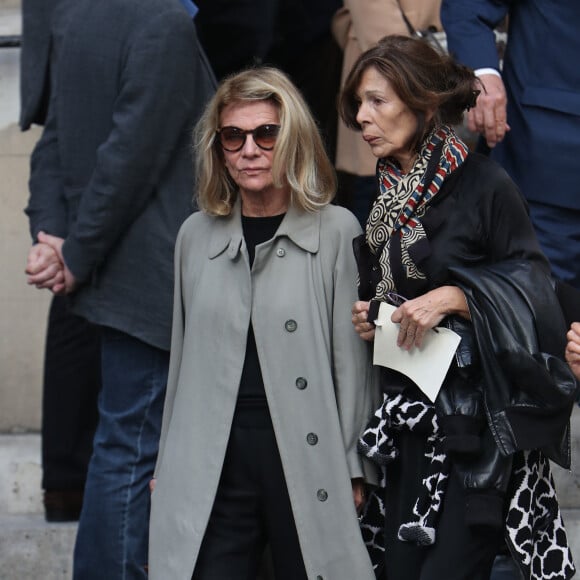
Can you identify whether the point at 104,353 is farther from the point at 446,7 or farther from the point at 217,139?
the point at 446,7

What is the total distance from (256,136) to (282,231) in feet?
0.82

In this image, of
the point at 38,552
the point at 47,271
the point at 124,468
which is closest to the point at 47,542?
the point at 38,552

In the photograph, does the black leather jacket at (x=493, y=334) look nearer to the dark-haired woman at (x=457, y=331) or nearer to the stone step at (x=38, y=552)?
the dark-haired woman at (x=457, y=331)

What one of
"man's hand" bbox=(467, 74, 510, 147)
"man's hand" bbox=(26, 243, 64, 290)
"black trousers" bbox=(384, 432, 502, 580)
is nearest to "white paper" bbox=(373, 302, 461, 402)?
"black trousers" bbox=(384, 432, 502, 580)

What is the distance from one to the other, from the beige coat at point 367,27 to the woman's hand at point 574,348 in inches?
64.2

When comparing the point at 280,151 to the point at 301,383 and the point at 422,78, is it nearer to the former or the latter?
the point at 422,78

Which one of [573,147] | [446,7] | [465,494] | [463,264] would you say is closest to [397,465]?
[465,494]

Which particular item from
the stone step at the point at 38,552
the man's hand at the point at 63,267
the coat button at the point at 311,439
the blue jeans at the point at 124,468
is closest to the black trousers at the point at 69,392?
the stone step at the point at 38,552

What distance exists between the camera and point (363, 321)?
3.71m

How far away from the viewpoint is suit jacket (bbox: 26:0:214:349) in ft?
14.0

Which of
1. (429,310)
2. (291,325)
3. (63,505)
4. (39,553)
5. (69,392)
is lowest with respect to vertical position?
(39,553)

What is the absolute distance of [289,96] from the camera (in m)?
3.88

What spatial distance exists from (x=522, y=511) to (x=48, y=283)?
162 centimetres

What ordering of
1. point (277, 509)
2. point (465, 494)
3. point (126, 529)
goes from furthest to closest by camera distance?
point (126, 529), point (277, 509), point (465, 494)
